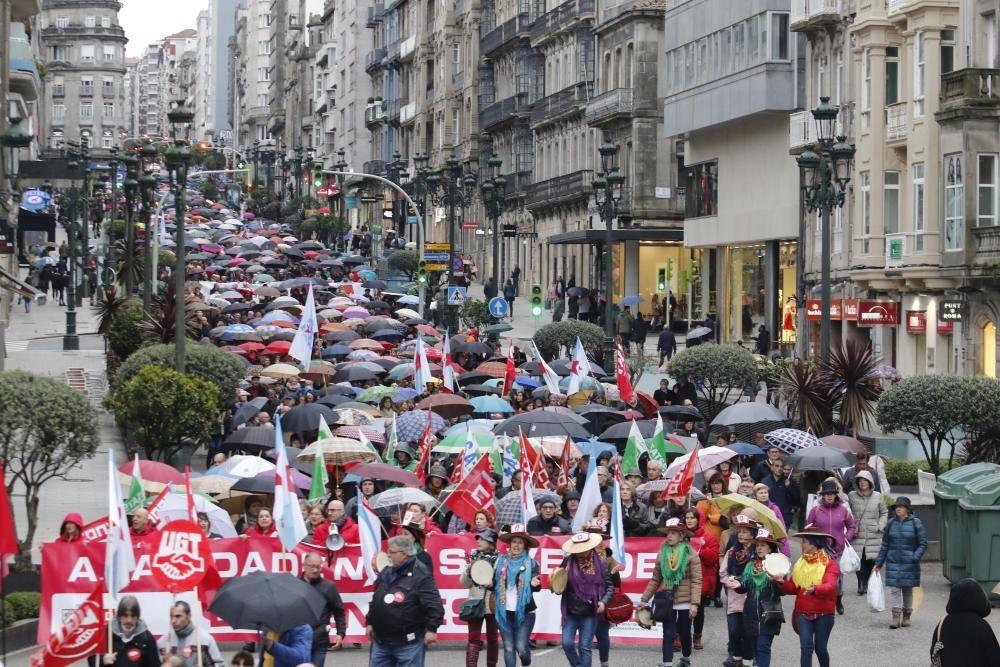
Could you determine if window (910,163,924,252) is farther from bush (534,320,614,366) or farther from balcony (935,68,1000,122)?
bush (534,320,614,366)

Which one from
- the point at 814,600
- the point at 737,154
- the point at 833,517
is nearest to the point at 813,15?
the point at 737,154

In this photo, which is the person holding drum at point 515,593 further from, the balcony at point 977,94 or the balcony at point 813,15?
the balcony at point 813,15

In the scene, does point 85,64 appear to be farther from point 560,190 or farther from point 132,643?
point 132,643

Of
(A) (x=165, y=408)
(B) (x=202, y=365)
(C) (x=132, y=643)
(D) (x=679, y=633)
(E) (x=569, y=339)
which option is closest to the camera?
(C) (x=132, y=643)

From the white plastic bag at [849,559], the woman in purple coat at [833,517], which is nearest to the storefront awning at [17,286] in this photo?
the woman in purple coat at [833,517]

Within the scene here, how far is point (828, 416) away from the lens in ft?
93.5

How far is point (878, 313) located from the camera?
151ft

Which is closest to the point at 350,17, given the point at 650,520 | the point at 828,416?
the point at 828,416

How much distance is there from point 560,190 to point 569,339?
3614 centimetres

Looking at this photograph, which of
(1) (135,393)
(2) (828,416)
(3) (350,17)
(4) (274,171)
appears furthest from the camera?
(4) (274,171)

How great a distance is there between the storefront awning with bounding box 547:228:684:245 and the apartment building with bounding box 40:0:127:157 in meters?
138

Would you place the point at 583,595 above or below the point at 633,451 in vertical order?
below

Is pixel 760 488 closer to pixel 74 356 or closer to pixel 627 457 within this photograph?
pixel 627 457

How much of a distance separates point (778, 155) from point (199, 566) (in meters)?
41.5
